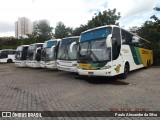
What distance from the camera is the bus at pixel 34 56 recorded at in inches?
771

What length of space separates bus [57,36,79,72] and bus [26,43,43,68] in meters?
5.63

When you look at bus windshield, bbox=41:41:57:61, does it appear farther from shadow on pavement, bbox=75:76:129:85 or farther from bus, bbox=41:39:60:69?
shadow on pavement, bbox=75:76:129:85

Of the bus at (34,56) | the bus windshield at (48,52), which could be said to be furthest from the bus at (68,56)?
the bus at (34,56)

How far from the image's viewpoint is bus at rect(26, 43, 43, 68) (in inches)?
771

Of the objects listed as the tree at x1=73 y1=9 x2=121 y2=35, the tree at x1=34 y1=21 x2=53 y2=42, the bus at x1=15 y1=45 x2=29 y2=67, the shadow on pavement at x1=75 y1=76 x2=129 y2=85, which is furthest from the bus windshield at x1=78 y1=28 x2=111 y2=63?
the tree at x1=34 y1=21 x2=53 y2=42

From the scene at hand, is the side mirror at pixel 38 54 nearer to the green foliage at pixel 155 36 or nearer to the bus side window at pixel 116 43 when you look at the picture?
the bus side window at pixel 116 43

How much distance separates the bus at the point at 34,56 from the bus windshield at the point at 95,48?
894cm

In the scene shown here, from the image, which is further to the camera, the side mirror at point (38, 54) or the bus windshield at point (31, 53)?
the bus windshield at point (31, 53)

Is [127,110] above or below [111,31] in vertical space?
below

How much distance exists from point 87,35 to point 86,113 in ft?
21.5

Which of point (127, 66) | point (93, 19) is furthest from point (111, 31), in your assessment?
point (93, 19)

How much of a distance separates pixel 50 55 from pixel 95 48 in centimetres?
680

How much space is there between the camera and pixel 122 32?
39.4 ft

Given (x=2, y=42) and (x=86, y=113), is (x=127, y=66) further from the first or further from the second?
(x=2, y=42)
